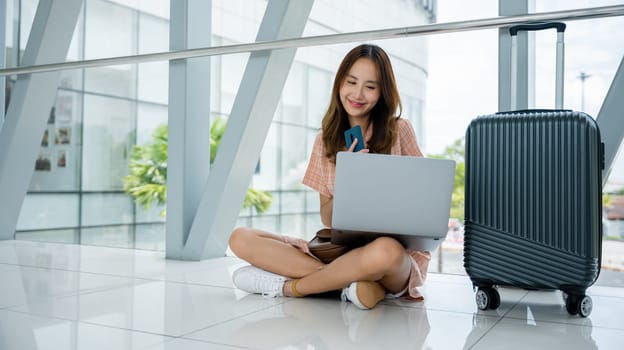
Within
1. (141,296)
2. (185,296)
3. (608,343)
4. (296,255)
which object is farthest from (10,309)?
(608,343)

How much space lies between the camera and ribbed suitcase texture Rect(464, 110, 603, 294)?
1497 mm

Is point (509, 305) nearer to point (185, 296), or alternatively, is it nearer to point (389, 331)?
point (389, 331)

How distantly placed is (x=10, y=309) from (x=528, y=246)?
56.4 inches

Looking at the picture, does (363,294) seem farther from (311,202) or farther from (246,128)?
(311,202)

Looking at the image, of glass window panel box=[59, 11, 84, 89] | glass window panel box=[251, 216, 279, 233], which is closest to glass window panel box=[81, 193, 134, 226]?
glass window panel box=[59, 11, 84, 89]

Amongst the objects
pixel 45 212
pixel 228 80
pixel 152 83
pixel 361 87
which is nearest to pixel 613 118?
pixel 361 87

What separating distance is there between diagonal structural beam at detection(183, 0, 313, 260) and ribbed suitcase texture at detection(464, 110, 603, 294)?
1206 millimetres

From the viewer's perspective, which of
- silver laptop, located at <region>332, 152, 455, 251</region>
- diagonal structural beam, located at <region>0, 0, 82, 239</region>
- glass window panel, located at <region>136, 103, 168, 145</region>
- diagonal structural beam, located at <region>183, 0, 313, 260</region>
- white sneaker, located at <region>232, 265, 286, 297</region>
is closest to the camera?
silver laptop, located at <region>332, 152, 455, 251</region>

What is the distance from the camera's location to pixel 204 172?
111 inches

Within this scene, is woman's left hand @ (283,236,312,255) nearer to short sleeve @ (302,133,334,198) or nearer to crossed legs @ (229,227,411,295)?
crossed legs @ (229,227,411,295)

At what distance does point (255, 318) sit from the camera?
150 centimetres

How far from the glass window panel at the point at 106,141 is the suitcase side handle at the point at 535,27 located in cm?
549

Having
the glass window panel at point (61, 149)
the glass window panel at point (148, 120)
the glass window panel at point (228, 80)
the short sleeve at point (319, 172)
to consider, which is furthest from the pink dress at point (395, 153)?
the glass window panel at point (228, 80)

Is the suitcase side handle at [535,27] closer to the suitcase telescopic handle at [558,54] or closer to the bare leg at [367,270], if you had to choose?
the suitcase telescopic handle at [558,54]
